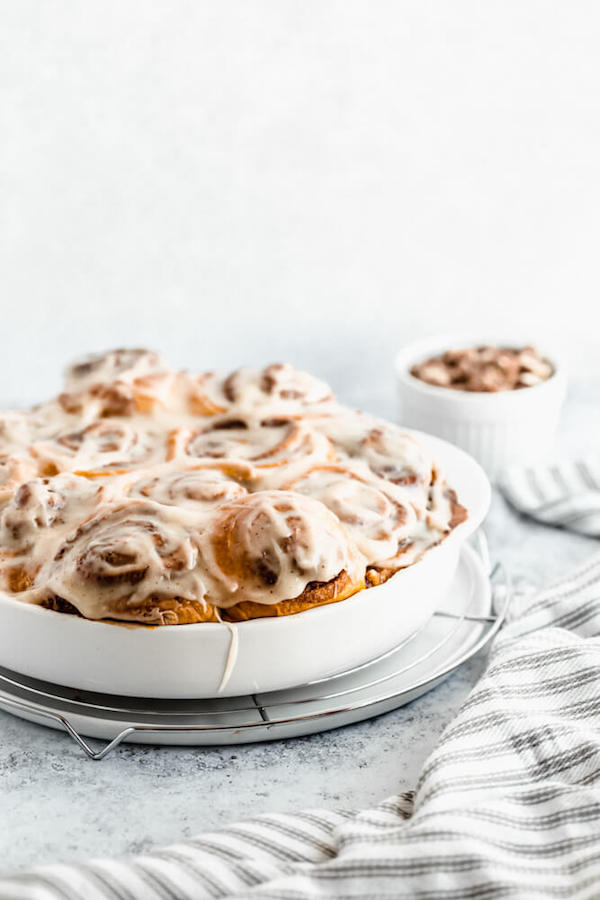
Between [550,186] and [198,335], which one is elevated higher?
[550,186]

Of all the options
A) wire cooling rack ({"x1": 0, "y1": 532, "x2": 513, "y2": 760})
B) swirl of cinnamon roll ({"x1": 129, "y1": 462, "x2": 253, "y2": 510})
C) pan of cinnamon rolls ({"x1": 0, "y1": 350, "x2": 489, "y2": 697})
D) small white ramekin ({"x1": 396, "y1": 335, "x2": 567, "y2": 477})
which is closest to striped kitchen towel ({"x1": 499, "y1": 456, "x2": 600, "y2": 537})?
small white ramekin ({"x1": 396, "y1": 335, "x2": 567, "y2": 477})

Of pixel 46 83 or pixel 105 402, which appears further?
pixel 46 83

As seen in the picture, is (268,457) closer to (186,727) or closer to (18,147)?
(186,727)

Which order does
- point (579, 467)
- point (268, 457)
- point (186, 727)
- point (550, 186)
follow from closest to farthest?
point (186, 727) < point (268, 457) < point (579, 467) < point (550, 186)

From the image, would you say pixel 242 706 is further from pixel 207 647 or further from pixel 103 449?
pixel 103 449

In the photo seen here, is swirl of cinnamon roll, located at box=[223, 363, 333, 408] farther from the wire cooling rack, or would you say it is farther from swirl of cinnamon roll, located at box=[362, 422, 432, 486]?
the wire cooling rack

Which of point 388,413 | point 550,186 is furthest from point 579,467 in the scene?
point 550,186

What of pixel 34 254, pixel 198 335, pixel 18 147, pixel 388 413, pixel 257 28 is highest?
pixel 257 28

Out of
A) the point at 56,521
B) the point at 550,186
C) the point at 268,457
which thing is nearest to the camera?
the point at 56,521
